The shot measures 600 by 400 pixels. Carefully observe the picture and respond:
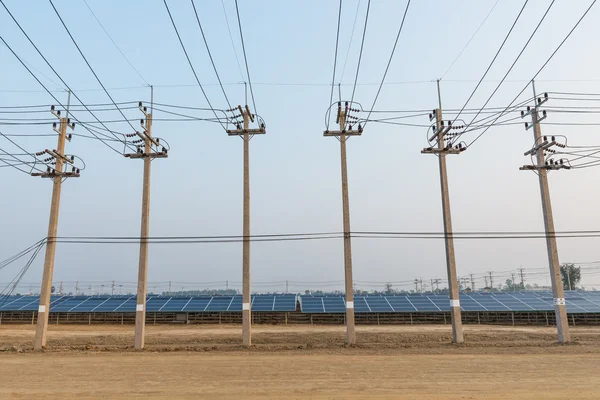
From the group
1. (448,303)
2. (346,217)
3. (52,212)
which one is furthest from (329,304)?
(52,212)

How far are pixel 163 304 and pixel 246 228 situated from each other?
69.1 feet

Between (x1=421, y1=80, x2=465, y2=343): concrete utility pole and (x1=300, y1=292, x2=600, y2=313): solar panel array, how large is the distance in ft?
46.7

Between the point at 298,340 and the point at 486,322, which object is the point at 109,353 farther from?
the point at 486,322

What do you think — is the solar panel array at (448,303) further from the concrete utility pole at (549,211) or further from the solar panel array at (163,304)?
the concrete utility pole at (549,211)

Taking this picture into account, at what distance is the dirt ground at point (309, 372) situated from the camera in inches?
388

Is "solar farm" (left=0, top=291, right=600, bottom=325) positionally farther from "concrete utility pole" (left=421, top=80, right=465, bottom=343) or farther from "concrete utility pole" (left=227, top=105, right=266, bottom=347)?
"concrete utility pole" (left=227, top=105, right=266, bottom=347)

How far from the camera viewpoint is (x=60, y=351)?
59.7 ft

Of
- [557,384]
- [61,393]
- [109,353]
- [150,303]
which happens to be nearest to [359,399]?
[557,384]

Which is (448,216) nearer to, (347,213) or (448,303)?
(347,213)

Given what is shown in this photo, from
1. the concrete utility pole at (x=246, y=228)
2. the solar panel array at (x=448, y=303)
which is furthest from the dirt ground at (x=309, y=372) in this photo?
the solar panel array at (x=448, y=303)

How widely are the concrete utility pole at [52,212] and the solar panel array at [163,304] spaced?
16439 millimetres

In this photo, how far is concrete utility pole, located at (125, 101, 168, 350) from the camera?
18562 millimetres

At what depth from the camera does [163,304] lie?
36.5m

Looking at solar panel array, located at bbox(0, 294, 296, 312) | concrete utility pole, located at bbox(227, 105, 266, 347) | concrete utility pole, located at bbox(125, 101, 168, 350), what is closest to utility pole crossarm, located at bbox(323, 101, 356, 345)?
concrete utility pole, located at bbox(227, 105, 266, 347)
